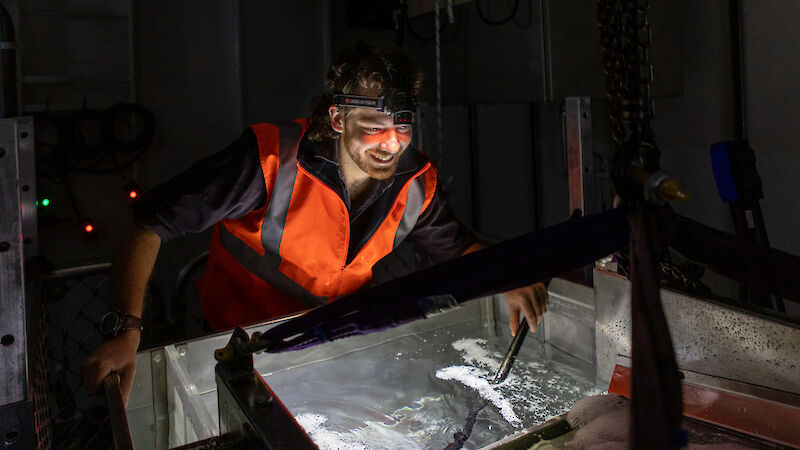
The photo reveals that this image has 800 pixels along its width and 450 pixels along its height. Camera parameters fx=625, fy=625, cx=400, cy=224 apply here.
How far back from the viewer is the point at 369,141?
185 centimetres

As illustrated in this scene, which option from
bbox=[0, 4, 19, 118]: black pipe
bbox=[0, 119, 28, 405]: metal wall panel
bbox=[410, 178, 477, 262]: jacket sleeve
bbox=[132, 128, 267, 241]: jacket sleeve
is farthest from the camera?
bbox=[410, 178, 477, 262]: jacket sleeve

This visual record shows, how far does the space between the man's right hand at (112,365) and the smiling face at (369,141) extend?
855mm

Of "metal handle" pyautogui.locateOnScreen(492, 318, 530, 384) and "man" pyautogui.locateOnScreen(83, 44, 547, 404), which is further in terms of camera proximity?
"man" pyautogui.locateOnScreen(83, 44, 547, 404)

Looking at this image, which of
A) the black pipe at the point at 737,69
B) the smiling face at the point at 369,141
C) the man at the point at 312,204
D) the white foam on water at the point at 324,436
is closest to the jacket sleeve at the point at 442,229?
the man at the point at 312,204

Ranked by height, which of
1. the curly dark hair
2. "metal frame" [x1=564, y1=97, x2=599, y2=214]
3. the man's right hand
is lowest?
the man's right hand

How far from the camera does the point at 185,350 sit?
1.41 m

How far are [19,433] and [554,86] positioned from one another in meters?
2.42

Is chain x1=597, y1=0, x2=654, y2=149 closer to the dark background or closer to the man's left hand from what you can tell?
the man's left hand

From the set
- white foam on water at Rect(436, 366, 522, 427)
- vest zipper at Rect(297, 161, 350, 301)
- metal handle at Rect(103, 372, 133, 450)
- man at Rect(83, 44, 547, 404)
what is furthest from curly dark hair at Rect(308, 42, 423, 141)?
metal handle at Rect(103, 372, 133, 450)

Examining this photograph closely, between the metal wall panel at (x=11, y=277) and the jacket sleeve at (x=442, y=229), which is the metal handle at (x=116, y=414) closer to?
the metal wall panel at (x=11, y=277)

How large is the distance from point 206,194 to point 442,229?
2.59ft

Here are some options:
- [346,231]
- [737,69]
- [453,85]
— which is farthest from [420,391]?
[453,85]

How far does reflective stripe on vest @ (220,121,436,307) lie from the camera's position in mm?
1821

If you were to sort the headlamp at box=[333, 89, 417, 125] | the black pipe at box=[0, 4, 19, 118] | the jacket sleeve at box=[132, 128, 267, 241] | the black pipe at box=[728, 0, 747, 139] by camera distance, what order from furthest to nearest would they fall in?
the black pipe at box=[728, 0, 747, 139] < the headlamp at box=[333, 89, 417, 125] < the jacket sleeve at box=[132, 128, 267, 241] < the black pipe at box=[0, 4, 19, 118]
